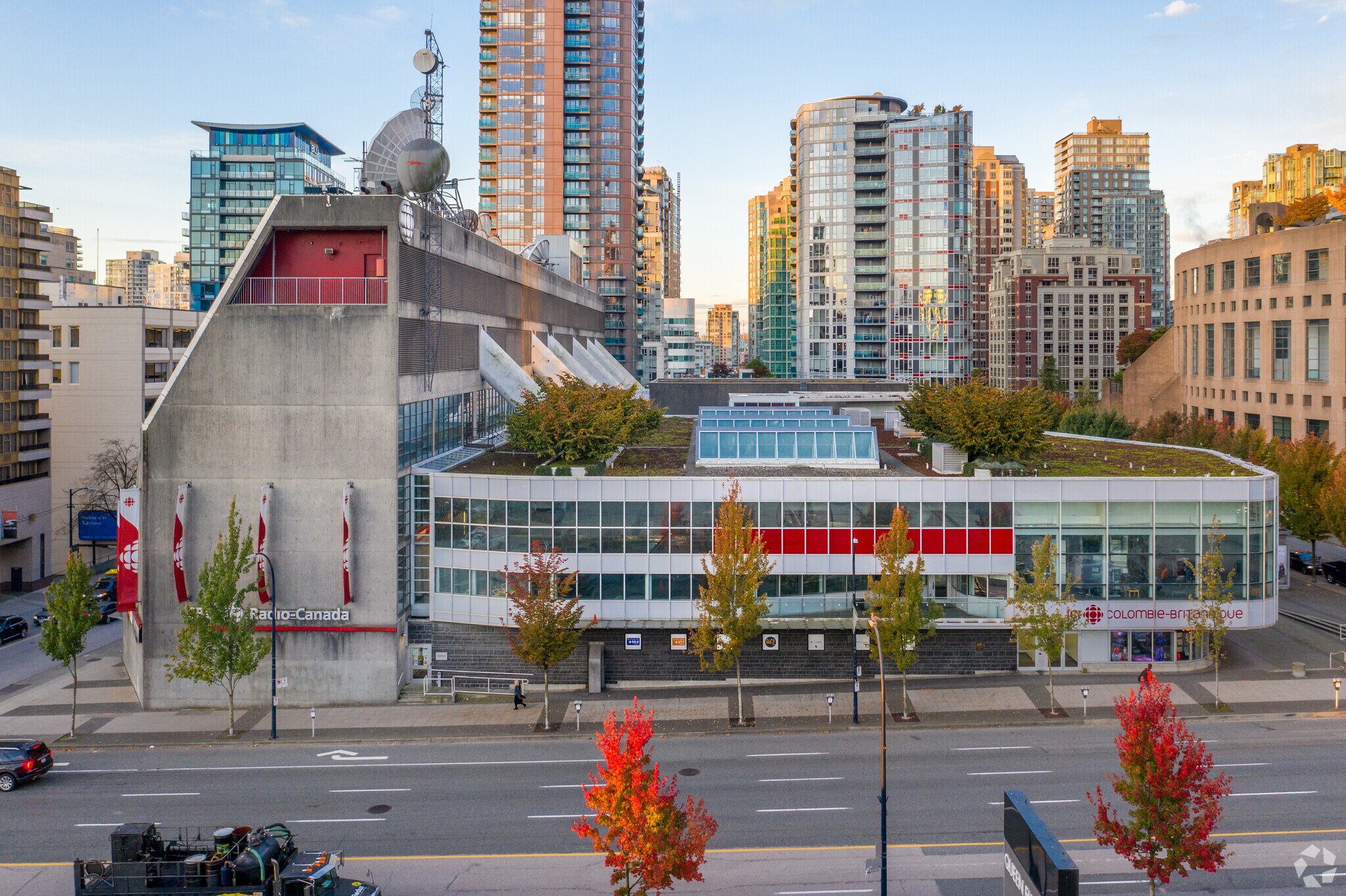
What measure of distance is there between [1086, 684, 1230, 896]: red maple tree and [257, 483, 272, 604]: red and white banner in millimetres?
31083

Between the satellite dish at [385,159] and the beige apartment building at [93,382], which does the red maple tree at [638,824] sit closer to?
the satellite dish at [385,159]

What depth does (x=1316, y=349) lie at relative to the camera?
256 feet

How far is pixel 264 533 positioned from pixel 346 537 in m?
3.21

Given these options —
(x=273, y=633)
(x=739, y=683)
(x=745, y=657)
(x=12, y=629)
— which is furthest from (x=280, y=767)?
(x=12, y=629)

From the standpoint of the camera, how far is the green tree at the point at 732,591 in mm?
36969

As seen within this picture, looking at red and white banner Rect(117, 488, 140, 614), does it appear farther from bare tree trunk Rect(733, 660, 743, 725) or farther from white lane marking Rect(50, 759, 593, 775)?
bare tree trunk Rect(733, 660, 743, 725)

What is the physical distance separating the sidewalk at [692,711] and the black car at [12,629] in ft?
38.1

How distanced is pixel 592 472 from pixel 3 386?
46.1 metres

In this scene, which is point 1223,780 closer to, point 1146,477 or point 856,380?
point 1146,477

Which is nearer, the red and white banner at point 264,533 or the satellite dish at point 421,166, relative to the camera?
the red and white banner at point 264,533

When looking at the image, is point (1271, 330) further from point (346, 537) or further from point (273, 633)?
point (273, 633)

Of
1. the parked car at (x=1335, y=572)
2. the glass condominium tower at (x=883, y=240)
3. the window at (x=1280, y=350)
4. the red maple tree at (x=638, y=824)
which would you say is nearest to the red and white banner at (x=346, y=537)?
the red maple tree at (x=638, y=824)

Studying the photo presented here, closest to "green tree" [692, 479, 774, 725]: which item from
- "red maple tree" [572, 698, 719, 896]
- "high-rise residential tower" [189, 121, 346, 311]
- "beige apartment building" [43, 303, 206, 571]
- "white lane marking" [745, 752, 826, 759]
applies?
"white lane marking" [745, 752, 826, 759]

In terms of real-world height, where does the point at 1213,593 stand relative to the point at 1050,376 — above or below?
below
